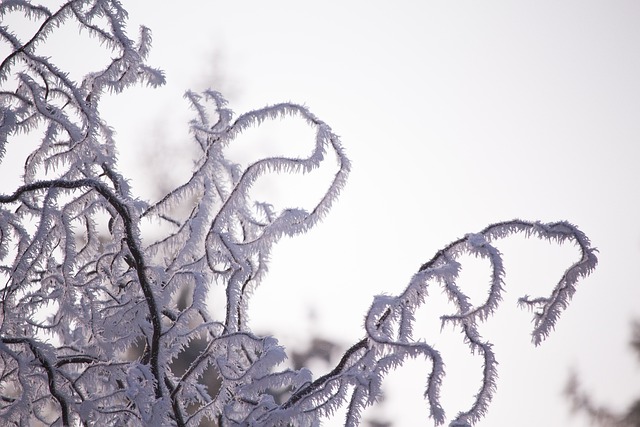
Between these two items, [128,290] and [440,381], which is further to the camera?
[128,290]

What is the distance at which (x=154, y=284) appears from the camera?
1929mm

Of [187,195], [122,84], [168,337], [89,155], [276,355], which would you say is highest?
[122,84]

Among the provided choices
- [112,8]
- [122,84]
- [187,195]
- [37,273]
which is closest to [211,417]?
[187,195]

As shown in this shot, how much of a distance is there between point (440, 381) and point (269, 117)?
99 cm

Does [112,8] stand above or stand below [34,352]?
above

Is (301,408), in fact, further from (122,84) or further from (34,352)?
(122,84)

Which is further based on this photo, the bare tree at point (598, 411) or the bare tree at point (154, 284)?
the bare tree at point (598, 411)

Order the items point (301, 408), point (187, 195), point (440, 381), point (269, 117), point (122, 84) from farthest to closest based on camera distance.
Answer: point (122, 84)
point (187, 195)
point (269, 117)
point (301, 408)
point (440, 381)

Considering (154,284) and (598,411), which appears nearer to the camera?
(154,284)

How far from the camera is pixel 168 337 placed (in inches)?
72.9

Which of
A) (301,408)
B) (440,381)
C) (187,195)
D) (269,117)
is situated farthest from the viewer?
(187,195)

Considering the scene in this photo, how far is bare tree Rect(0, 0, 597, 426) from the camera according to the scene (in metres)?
1.69

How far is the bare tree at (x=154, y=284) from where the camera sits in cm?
169

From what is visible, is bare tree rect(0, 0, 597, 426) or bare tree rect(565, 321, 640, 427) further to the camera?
bare tree rect(565, 321, 640, 427)
